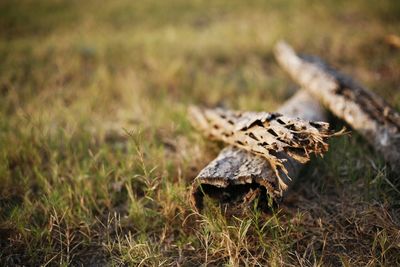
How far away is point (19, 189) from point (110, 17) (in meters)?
5.87

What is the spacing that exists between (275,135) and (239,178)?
0.40 m

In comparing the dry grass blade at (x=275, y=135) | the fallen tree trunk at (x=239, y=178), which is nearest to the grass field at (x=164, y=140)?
the fallen tree trunk at (x=239, y=178)

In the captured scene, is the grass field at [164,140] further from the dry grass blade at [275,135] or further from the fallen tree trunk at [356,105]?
the dry grass blade at [275,135]

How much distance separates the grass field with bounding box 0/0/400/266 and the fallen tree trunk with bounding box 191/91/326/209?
0.43 ft

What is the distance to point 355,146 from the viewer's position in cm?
258

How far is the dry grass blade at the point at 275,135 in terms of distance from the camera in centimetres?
177

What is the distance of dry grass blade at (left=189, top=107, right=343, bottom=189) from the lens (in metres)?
1.77

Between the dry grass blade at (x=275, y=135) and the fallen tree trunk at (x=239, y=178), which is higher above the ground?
the dry grass blade at (x=275, y=135)

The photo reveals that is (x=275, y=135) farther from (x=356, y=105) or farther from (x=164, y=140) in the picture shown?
(x=164, y=140)

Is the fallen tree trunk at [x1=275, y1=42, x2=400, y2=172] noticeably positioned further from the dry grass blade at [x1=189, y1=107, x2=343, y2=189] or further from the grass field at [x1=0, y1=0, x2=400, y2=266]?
the dry grass blade at [x1=189, y1=107, x2=343, y2=189]

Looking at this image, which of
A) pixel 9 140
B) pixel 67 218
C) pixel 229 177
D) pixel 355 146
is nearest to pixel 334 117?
pixel 355 146

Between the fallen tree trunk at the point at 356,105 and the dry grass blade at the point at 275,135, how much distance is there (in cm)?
86

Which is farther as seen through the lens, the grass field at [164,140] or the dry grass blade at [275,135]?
the grass field at [164,140]

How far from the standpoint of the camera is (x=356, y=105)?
2600 millimetres
